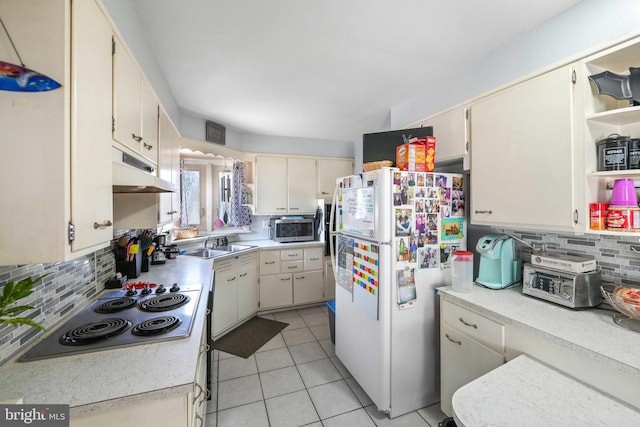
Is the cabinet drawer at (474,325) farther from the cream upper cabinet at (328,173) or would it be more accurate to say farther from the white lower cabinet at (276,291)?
the cream upper cabinet at (328,173)

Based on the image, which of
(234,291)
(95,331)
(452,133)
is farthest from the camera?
(234,291)

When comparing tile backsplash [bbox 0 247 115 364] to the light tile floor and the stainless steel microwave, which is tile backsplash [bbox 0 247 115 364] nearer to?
the light tile floor

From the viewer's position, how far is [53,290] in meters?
1.16

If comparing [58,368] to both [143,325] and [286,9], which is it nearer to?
[143,325]

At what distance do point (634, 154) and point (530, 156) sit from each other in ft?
1.24

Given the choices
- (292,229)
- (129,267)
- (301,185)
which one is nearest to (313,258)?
(292,229)

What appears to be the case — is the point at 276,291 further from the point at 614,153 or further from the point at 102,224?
the point at 614,153

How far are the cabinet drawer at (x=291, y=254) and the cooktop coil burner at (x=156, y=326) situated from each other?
2.25 meters

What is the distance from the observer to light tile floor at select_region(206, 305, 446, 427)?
1.75m

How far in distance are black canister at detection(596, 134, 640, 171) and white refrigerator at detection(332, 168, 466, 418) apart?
74 cm

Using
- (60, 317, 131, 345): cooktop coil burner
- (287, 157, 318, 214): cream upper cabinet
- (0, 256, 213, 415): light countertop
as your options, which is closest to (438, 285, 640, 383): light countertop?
(0, 256, 213, 415): light countertop

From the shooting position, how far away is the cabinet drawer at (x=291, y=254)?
3.49 metres

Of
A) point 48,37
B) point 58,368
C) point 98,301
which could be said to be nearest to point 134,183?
point 48,37

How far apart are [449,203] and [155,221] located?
2.01 meters
